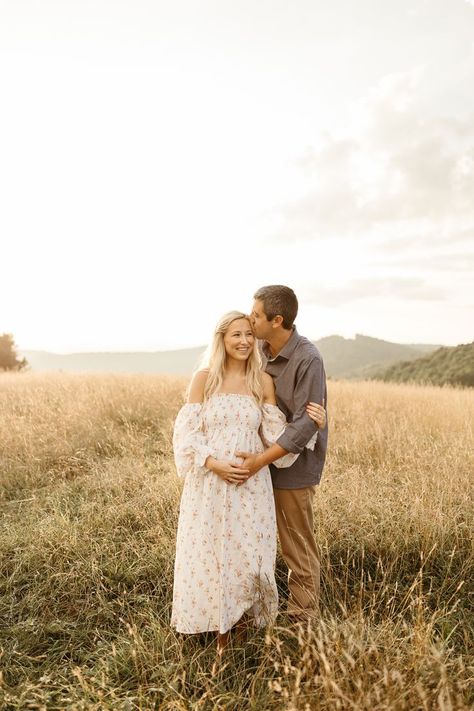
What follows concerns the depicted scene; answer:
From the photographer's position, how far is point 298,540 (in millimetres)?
3170

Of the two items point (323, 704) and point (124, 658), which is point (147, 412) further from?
point (323, 704)

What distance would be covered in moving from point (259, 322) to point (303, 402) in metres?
0.55

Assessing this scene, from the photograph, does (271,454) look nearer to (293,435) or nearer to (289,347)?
(293,435)

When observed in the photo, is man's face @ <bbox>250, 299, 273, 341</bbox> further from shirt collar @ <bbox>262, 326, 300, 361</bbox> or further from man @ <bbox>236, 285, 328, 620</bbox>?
shirt collar @ <bbox>262, 326, 300, 361</bbox>

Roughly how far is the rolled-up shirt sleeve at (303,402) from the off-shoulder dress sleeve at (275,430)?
0.08 metres

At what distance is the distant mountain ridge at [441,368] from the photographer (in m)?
26.1

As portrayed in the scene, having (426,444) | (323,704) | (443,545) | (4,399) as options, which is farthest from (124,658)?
(4,399)

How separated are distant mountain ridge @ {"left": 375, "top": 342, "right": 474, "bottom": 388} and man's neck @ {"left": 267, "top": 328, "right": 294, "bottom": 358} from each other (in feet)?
75.9

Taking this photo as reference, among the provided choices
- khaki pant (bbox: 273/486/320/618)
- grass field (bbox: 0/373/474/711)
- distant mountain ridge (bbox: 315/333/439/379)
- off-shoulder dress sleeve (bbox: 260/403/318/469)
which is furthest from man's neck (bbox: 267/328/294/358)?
distant mountain ridge (bbox: 315/333/439/379)

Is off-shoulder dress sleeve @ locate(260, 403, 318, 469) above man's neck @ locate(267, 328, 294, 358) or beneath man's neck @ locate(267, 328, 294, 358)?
beneath

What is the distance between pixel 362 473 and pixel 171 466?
2145mm

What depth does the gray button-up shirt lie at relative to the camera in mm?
2850

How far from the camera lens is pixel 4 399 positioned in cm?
959

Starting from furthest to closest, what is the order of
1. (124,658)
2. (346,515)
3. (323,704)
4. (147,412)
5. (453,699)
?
1. (147,412)
2. (346,515)
3. (124,658)
4. (453,699)
5. (323,704)
